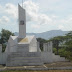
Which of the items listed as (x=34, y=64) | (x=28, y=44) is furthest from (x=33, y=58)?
(x=28, y=44)

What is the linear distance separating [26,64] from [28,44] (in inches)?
158

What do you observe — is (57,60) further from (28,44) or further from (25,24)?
(25,24)

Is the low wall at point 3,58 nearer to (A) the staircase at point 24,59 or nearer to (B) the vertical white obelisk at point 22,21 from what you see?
(A) the staircase at point 24,59

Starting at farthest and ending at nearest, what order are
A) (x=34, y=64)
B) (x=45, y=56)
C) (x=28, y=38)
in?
1. (x=28, y=38)
2. (x=45, y=56)
3. (x=34, y=64)

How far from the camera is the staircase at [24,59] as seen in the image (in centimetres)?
2561

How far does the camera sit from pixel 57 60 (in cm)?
2970

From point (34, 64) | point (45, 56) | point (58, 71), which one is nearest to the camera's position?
point (58, 71)

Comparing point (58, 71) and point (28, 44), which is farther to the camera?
point (28, 44)

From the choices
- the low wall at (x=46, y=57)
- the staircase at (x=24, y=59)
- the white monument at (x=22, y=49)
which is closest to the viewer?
the staircase at (x=24, y=59)

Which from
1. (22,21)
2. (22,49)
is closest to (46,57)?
(22,49)

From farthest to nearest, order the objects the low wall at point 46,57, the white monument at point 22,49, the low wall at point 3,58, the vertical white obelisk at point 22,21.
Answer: the vertical white obelisk at point 22,21 < the low wall at point 46,57 < the low wall at point 3,58 < the white monument at point 22,49

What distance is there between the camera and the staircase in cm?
2561

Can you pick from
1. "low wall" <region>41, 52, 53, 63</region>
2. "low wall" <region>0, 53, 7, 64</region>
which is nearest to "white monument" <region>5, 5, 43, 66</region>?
"low wall" <region>0, 53, 7, 64</region>

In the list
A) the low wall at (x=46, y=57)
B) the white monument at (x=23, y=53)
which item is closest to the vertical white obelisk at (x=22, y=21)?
the white monument at (x=23, y=53)
